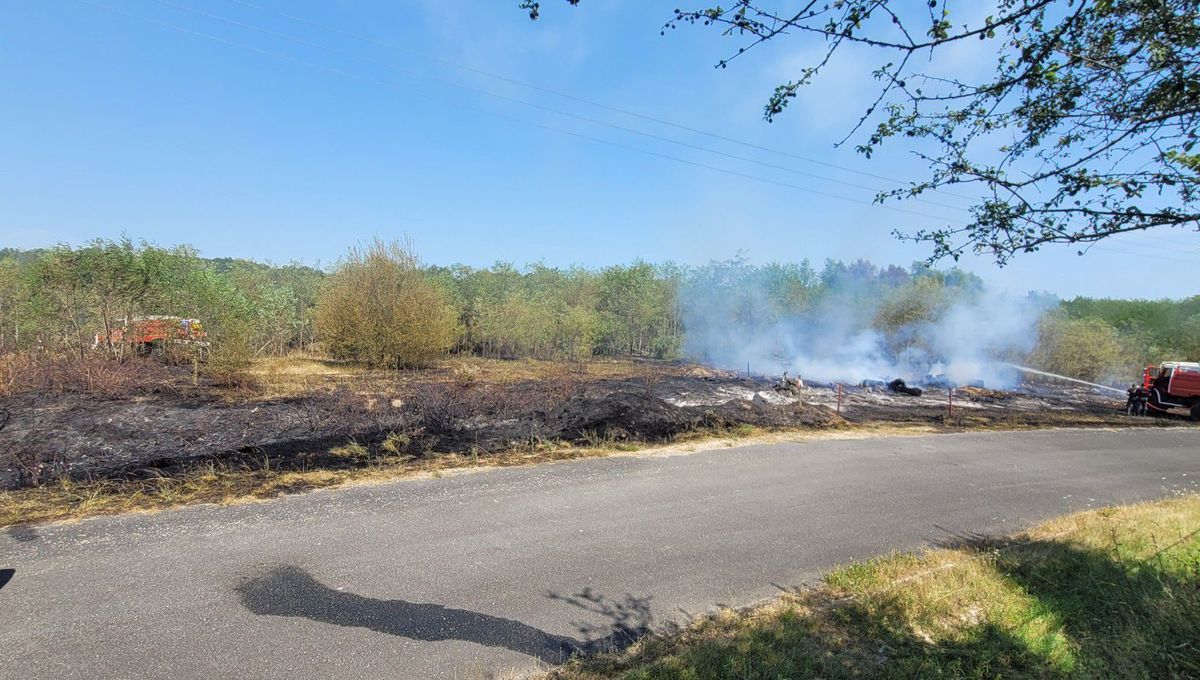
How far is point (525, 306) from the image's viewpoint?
35.7 meters

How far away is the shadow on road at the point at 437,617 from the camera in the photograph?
3.69 meters

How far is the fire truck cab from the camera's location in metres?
19.9

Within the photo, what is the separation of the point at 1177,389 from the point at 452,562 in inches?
1092

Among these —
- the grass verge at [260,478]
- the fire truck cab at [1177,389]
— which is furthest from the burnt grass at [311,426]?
the fire truck cab at [1177,389]

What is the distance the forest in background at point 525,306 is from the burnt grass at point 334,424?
5.50 meters

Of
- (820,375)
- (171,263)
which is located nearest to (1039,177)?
(171,263)

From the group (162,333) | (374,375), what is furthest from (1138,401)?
(162,333)

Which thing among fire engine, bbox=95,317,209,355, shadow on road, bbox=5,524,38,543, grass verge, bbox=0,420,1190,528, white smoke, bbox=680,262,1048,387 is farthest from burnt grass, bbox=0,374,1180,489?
white smoke, bbox=680,262,1048,387

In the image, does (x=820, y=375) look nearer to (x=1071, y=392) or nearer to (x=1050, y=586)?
(x=1071, y=392)

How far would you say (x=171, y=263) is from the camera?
1831 cm

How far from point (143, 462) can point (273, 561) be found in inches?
178

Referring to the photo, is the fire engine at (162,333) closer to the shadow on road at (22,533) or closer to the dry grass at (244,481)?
the dry grass at (244,481)

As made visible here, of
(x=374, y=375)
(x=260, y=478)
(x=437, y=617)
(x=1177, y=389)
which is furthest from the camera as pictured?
(x=374, y=375)

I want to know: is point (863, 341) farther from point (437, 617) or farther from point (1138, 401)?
point (437, 617)
